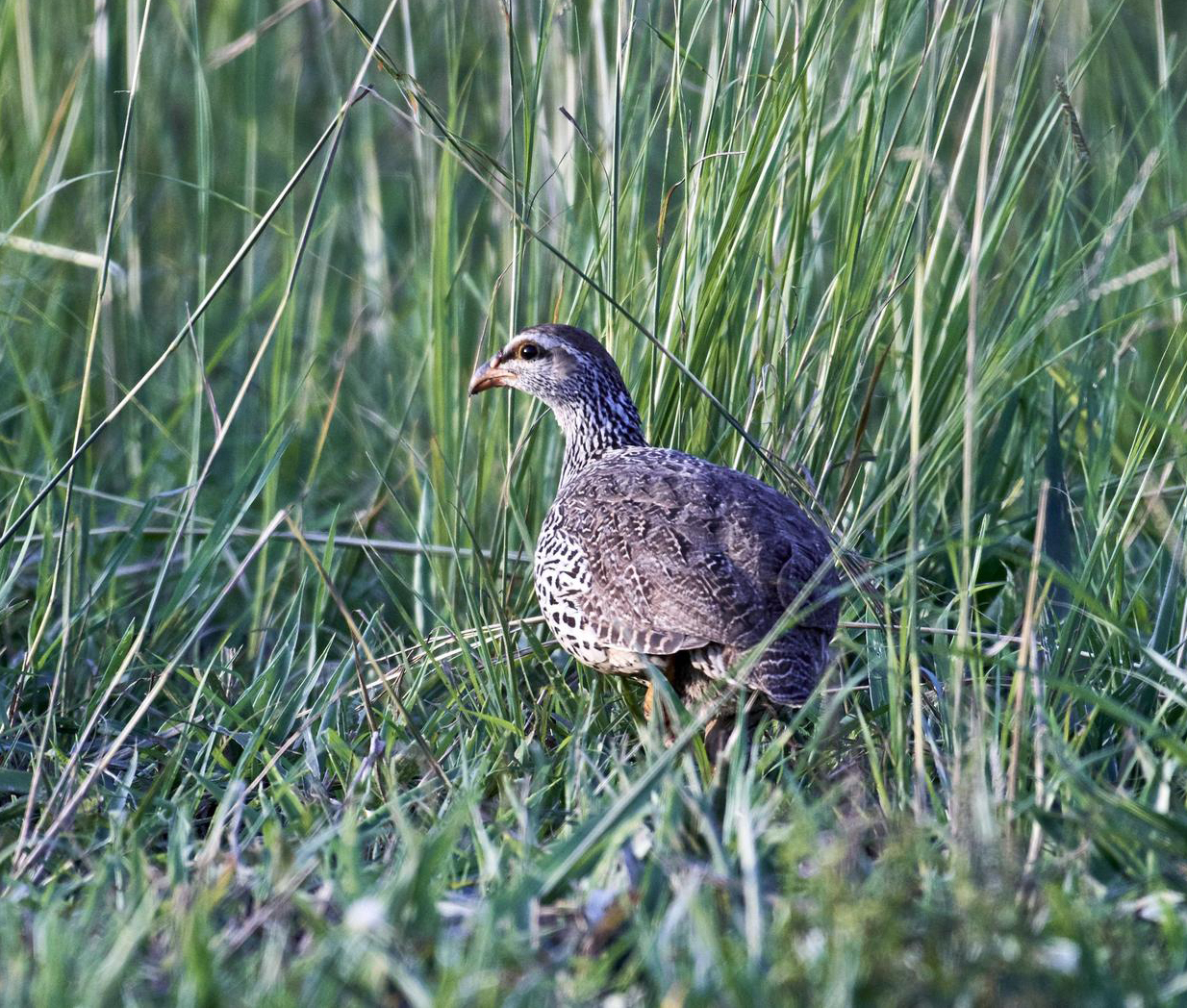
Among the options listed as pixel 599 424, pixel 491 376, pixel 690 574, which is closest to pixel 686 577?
pixel 690 574

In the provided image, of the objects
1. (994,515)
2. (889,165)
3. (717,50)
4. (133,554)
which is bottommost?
(133,554)

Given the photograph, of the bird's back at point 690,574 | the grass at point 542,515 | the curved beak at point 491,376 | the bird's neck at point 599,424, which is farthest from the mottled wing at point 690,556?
the curved beak at point 491,376

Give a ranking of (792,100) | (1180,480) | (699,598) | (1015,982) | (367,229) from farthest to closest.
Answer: (367,229), (1180,480), (792,100), (699,598), (1015,982)

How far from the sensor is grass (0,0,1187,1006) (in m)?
2.34

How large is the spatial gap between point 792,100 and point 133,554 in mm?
2536

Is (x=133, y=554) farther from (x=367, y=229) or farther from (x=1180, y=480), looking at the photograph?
(x=1180, y=480)

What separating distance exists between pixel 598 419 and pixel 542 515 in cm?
43

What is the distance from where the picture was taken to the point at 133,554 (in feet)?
16.1

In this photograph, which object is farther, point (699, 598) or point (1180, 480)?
point (1180, 480)

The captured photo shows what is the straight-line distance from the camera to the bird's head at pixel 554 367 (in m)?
4.39

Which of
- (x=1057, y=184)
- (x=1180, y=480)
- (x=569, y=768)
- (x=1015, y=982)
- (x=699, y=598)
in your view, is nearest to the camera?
(x=1015, y=982)

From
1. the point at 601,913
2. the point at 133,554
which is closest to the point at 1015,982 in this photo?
the point at 601,913

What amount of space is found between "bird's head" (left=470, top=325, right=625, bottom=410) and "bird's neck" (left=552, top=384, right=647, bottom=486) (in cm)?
2

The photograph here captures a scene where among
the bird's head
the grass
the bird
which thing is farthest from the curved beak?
the bird
